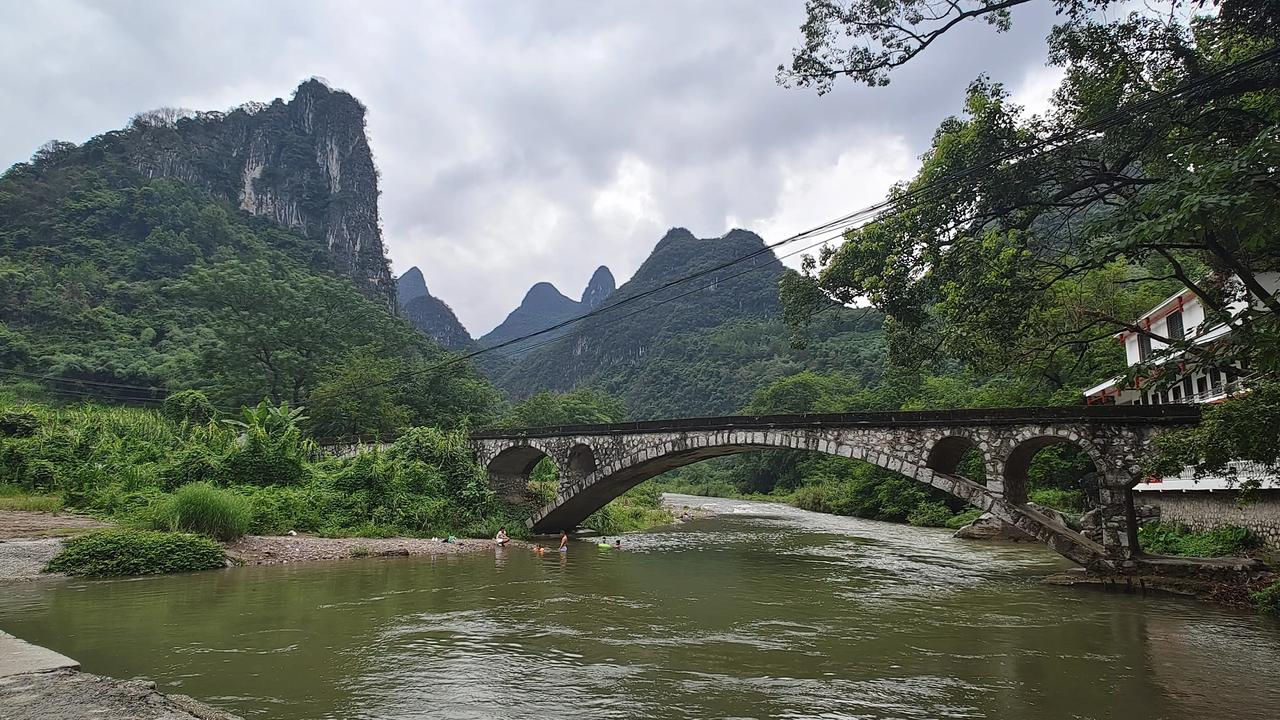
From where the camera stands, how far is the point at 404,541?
22781 millimetres

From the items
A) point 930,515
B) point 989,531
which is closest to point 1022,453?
Answer: point 989,531

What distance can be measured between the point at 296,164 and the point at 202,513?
86.3 m

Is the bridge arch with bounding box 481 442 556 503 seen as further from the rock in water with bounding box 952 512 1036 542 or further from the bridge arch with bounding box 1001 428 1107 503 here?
the bridge arch with bounding box 1001 428 1107 503

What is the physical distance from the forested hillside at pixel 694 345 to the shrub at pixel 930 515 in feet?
112

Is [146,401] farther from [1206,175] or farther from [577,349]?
[577,349]

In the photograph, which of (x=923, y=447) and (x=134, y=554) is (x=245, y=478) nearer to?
(x=134, y=554)

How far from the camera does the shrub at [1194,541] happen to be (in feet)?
52.9

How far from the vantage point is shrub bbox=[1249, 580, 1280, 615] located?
12.0 m

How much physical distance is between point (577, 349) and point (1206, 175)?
125278 millimetres

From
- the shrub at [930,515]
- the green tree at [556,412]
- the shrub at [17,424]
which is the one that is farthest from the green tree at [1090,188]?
the green tree at [556,412]

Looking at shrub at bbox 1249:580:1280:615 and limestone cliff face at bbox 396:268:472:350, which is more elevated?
limestone cliff face at bbox 396:268:472:350

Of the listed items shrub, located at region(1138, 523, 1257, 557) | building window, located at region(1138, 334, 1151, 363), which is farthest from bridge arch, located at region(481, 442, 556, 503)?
building window, located at region(1138, 334, 1151, 363)

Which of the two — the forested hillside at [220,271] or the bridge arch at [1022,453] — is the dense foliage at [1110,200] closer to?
the bridge arch at [1022,453]

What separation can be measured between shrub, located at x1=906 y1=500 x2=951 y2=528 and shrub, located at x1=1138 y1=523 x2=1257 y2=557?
1225cm
